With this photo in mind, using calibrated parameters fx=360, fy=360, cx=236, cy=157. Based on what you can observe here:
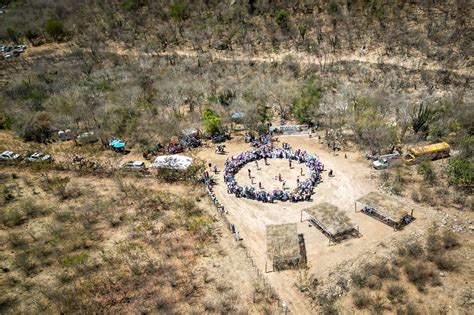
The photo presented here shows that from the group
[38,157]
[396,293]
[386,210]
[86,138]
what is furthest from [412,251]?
[38,157]

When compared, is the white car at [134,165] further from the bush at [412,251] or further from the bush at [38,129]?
the bush at [412,251]

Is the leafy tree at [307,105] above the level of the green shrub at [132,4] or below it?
below

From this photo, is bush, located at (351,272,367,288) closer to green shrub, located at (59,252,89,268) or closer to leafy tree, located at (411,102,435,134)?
green shrub, located at (59,252,89,268)

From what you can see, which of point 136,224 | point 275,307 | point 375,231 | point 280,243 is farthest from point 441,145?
point 136,224

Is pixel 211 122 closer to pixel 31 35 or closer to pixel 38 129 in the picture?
pixel 38 129

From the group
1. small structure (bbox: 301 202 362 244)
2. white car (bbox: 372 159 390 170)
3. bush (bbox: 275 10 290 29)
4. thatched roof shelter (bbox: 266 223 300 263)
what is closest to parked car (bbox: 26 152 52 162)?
thatched roof shelter (bbox: 266 223 300 263)

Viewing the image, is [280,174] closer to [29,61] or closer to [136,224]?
[136,224]

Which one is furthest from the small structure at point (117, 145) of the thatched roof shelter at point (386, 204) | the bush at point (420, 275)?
the bush at point (420, 275)
